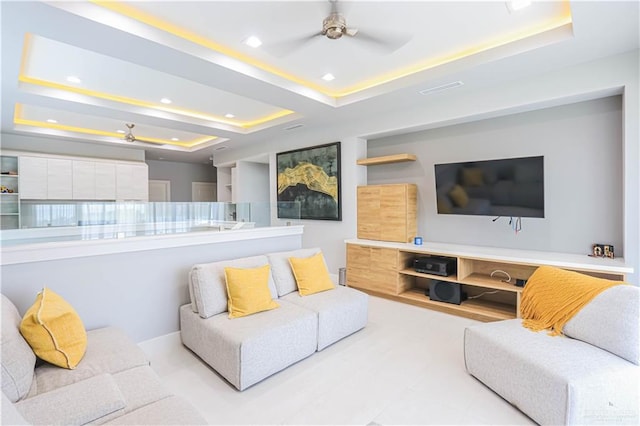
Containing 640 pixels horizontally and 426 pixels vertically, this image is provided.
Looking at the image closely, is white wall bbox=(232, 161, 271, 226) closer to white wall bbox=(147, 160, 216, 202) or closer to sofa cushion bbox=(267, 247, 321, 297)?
white wall bbox=(147, 160, 216, 202)

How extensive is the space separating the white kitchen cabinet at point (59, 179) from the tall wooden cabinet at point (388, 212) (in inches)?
226

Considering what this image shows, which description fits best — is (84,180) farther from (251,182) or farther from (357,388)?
(357,388)

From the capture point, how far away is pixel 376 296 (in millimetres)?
4594

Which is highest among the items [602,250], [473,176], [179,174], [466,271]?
[179,174]

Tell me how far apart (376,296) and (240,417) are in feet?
9.58

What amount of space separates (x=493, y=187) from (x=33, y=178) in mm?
7666

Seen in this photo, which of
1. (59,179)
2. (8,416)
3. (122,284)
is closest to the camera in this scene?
(8,416)

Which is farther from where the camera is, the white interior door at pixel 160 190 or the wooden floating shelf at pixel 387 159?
the white interior door at pixel 160 190

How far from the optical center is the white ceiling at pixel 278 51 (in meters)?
2.40

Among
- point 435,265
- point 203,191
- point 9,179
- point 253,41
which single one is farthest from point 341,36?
point 203,191

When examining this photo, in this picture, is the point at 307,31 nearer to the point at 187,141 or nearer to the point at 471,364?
the point at 471,364

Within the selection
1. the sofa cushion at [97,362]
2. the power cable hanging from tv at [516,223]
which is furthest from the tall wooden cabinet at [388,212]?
the sofa cushion at [97,362]

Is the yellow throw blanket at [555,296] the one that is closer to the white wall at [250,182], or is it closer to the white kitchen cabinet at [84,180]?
the white wall at [250,182]

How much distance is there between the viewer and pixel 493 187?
3.68 m
